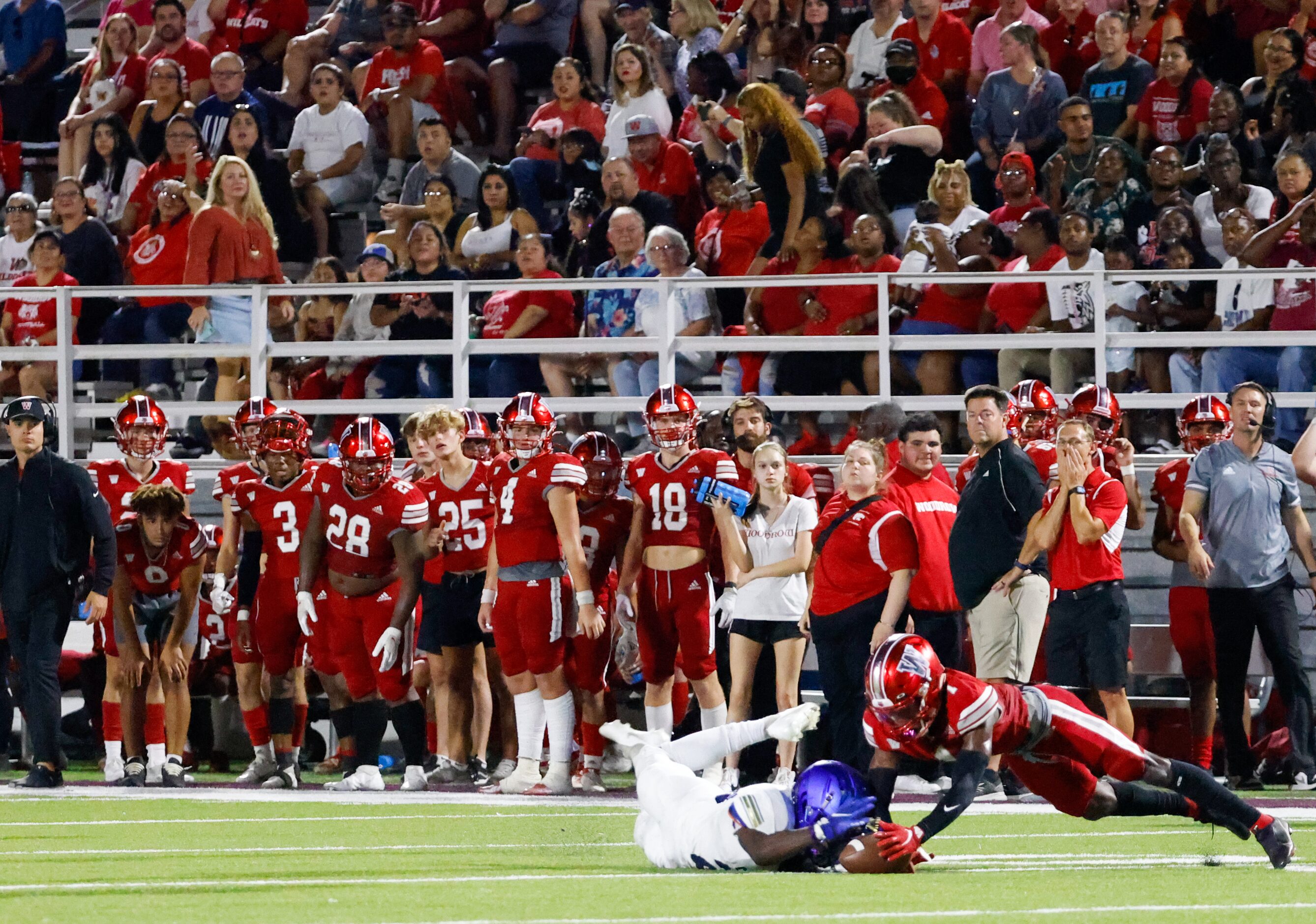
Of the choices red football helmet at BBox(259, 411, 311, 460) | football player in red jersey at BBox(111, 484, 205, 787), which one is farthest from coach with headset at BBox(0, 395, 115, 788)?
red football helmet at BBox(259, 411, 311, 460)

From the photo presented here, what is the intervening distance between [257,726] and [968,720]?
5830 mm

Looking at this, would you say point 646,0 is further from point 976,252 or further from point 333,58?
point 976,252

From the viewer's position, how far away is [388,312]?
13.8 m

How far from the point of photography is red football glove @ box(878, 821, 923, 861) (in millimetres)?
6746

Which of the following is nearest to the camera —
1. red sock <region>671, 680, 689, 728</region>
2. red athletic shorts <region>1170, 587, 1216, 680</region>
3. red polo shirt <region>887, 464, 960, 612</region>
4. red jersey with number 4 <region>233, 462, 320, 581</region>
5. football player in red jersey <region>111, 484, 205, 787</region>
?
red polo shirt <region>887, 464, 960, 612</region>

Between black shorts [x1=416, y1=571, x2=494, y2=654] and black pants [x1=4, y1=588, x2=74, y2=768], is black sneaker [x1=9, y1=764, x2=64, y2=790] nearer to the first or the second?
black pants [x1=4, y1=588, x2=74, y2=768]

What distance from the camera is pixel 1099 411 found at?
10359 millimetres

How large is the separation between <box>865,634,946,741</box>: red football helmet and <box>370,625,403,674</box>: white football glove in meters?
4.62

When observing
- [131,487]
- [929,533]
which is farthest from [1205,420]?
[131,487]

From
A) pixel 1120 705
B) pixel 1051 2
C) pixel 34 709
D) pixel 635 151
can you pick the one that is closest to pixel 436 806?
pixel 34 709

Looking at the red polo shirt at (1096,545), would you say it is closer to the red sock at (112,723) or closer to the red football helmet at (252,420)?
the red football helmet at (252,420)

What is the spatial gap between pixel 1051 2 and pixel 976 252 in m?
2.94

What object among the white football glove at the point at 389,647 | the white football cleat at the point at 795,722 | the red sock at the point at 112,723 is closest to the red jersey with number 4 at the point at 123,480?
the red sock at the point at 112,723

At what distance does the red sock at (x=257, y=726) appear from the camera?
11.5 metres
